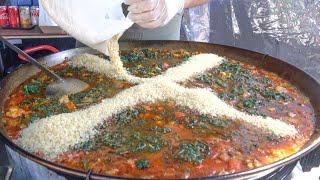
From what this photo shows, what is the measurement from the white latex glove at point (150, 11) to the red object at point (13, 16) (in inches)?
118

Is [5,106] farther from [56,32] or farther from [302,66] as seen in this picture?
[302,66]

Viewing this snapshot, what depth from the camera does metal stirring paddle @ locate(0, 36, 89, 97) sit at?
263 cm

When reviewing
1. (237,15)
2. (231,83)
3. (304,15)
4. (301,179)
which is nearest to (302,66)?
(304,15)

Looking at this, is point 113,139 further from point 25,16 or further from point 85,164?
point 25,16

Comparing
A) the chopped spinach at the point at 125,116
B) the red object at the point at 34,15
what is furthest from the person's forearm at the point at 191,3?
the red object at the point at 34,15

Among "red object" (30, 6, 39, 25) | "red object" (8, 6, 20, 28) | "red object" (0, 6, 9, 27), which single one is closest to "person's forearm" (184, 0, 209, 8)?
"red object" (30, 6, 39, 25)

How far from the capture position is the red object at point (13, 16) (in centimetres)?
495

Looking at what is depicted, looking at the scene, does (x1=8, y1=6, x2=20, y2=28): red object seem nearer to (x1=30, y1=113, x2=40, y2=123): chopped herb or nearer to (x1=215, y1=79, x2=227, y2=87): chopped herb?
(x1=30, y1=113, x2=40, y2=123): chopped herb

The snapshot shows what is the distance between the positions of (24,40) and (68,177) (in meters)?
3.60

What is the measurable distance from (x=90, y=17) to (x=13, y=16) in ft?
9.32

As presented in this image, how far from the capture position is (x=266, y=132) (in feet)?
7.20

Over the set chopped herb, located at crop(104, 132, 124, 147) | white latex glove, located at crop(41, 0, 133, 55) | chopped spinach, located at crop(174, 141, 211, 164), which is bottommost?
chopped herb, located at crop(104, 132, 124, 147)

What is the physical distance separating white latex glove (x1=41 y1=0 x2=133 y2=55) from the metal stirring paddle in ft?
1.01

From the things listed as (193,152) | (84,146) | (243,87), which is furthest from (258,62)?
(84,146)
